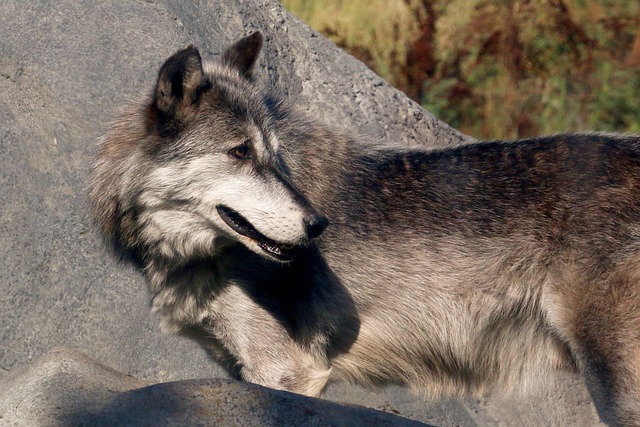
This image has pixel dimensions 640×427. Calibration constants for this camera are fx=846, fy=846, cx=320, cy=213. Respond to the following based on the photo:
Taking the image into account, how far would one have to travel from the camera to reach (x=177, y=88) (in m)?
4.61

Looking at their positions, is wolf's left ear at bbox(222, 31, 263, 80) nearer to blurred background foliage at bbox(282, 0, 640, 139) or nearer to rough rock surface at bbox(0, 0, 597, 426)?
rough rock surface at bbox(0, 0, 597, 426)

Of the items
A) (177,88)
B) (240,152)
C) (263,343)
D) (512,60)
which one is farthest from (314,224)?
(512,60)

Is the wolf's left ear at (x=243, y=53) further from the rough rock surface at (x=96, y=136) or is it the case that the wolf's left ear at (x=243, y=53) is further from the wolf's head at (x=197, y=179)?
the rough rock surface at (x=96, y=136)

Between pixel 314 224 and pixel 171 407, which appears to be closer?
pixel 171 407

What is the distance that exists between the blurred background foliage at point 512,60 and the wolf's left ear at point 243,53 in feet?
17.2

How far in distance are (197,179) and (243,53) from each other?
3.48ft

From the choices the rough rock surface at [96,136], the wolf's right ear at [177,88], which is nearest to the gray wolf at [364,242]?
the wolf's right ear at [177,88]

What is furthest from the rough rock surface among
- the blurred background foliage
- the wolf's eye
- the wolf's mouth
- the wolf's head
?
Answer: the blurred background foliage

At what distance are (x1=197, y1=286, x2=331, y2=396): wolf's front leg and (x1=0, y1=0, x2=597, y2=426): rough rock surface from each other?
52.3 inches

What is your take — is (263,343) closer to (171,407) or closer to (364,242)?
(364,242)

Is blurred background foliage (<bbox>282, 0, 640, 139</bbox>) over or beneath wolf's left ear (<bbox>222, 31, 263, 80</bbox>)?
beneath

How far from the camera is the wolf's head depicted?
14.5 ft

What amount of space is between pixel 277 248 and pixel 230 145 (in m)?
0.65

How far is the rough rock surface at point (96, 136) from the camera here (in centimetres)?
604
